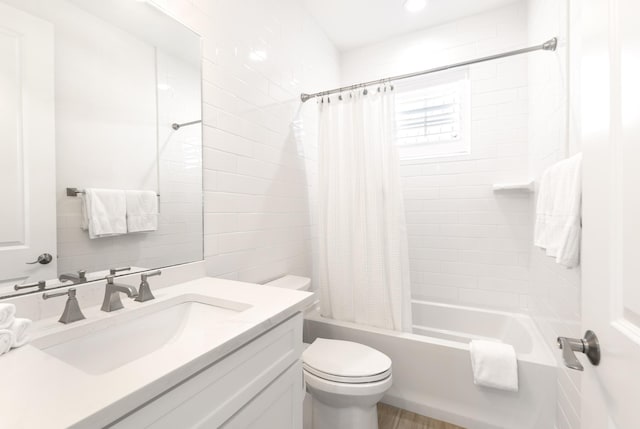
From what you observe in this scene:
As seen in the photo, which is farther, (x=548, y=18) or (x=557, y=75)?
(x=548, y=18)

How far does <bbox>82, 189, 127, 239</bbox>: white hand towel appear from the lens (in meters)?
0.89

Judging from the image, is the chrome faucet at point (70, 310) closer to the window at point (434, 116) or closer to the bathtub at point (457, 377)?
the bathtub at point (457, 377)

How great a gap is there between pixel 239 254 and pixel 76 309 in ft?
2.54

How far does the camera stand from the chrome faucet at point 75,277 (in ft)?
2.71

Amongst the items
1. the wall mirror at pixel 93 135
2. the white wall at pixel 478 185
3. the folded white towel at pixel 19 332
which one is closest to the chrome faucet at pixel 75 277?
the wall mirror at pixel 93 135

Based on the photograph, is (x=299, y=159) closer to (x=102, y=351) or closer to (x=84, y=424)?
(x=102, y=351)

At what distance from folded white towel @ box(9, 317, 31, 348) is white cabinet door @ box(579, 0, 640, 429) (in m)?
1.15

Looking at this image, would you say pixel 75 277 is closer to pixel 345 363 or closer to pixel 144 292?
pixel 144 292

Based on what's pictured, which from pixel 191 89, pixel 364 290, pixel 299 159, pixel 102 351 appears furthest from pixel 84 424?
pixel 299 159

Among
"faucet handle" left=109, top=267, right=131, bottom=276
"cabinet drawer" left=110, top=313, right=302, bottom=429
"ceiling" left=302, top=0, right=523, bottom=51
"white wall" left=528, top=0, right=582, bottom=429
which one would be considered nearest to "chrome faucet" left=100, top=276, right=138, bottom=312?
"faucet handle" left=109, top=267, right=131, bottom=276

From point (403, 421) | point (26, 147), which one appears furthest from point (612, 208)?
point (403, 421)

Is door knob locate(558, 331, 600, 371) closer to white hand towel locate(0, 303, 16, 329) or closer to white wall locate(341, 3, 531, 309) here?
white hand towel locate(0, 303, 16, 329)

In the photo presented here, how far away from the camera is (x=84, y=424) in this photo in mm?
386

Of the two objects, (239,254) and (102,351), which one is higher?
(239,254)
